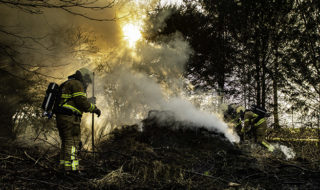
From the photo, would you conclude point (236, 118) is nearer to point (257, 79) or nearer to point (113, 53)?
point (257, 79)

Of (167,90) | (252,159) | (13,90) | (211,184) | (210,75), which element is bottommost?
(211,184)

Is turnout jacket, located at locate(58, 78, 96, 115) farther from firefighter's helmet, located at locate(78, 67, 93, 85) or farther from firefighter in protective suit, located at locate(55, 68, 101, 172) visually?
firefighter's helmet, located at locate(78, 67, 93, 85)

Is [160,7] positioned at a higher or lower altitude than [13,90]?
higher

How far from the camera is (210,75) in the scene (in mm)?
12734

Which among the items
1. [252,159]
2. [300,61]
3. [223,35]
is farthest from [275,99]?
[252,159]

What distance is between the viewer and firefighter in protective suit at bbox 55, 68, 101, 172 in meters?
3.94

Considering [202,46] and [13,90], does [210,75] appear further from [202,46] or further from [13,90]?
[13,90]

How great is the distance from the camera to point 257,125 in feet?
23.5

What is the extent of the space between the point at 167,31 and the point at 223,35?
11.0 ft

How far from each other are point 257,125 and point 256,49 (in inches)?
184

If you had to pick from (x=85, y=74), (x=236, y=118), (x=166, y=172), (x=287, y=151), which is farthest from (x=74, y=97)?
(x=287, y=151)

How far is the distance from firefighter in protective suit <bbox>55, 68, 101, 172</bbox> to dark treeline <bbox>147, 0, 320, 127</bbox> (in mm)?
6091

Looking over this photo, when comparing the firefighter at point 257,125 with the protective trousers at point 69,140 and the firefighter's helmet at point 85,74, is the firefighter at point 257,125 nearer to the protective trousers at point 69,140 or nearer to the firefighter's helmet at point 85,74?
the firefighter's helmet at point 85,74

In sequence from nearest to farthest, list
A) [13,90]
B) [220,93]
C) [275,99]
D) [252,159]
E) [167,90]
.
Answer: [252,159], [13,90], [275,99], [220,93], [167,90]
